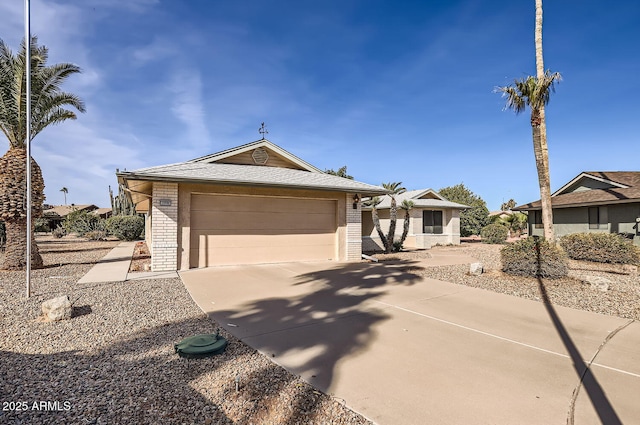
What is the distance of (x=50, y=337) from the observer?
453 cm

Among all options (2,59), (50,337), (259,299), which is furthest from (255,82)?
(50,337)

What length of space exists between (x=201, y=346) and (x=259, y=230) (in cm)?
765

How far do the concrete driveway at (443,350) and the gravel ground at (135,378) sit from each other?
34 cm

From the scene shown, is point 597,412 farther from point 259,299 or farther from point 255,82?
point 255,82

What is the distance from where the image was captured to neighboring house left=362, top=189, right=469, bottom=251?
22219 millimetres

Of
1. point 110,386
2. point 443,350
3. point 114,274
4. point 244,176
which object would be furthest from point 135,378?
point 244,176

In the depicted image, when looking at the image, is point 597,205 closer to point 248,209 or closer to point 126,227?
point 248,209

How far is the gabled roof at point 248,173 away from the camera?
9.68 m

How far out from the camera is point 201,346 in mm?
3938

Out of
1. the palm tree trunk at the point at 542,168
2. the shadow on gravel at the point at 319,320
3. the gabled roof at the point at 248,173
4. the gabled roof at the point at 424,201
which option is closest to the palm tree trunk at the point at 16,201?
the gabled roof at the point at 248,173

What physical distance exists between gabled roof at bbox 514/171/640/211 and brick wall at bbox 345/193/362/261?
1254 cm

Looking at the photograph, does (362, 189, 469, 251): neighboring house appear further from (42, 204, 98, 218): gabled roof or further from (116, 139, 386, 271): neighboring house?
(42, 204, 98, 218): gabled roof

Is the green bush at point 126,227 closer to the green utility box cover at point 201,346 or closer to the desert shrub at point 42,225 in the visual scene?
the desert shrub at point 42,225

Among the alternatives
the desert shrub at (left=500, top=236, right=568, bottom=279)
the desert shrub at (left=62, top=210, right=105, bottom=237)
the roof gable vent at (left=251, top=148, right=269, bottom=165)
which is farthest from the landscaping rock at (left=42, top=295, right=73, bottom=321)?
the desert shrub at (left=62, top=210, right=105, bottom=237)
